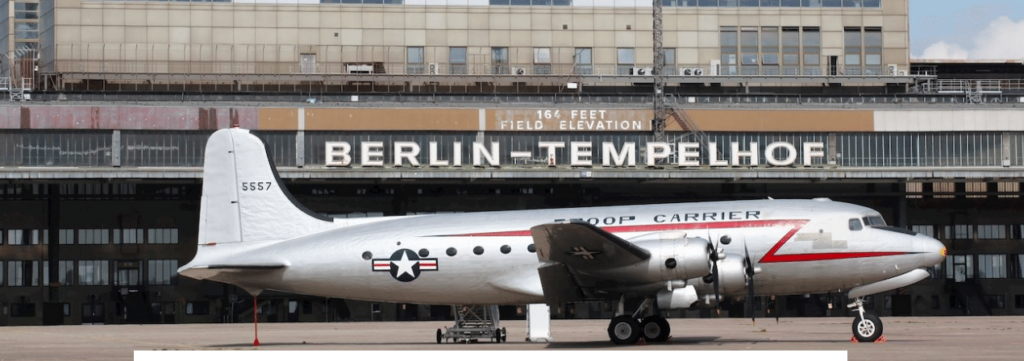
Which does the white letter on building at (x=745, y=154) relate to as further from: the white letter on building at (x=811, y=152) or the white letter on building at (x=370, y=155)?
the white letter on building at (x=370, y=155)

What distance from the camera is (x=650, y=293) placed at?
115 ft

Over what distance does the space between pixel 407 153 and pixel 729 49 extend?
2033cm

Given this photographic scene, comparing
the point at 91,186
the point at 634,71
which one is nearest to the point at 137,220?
the point at 91,186

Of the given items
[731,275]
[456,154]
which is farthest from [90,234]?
[731,275]

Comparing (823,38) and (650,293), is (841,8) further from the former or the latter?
(650,293)

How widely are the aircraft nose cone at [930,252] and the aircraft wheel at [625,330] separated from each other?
310 inches

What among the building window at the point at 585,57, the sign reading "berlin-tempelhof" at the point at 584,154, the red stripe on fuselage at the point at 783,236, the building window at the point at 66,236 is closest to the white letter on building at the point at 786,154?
the sign reading "berlin-tempelhof" at the point at 584,154

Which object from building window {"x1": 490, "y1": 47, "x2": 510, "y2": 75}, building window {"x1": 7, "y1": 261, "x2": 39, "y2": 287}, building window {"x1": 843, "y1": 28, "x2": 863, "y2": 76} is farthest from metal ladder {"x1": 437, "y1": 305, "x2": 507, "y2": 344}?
building window {"x1": 843, "y1": 28, "x2": 863, "y2": 76}

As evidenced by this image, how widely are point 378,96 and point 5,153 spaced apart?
62.3 ft

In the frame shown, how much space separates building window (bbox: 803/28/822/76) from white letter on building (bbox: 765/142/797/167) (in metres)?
8.54

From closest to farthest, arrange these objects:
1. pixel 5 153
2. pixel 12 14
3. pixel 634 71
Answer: pixel 5 153 < pixel 634 71 < pixel 12 14

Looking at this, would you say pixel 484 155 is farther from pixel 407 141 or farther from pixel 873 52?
pixel 873 52

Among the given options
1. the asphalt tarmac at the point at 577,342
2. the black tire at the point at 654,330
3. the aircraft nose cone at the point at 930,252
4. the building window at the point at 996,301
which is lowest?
the building window at the point at 996,301

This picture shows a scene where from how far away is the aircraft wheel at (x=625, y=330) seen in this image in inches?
1373
